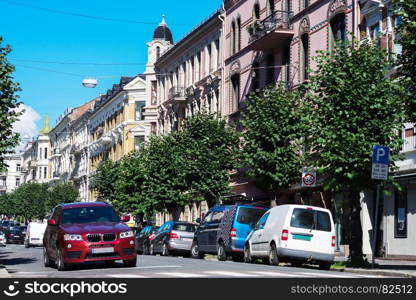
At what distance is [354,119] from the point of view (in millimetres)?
24562

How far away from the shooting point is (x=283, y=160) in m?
33.7

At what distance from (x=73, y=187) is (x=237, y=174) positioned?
5202 centimetres

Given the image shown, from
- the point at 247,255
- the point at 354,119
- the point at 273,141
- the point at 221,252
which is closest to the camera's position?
the point at 354,119

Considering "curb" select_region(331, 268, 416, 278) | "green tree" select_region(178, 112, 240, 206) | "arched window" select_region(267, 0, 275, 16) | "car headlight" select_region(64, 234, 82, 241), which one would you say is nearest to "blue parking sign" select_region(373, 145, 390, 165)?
"curb" select_region(331, 268, 416, 278)

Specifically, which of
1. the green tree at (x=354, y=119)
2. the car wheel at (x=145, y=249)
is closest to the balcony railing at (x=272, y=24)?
the car wheel at (x=145, y=249)

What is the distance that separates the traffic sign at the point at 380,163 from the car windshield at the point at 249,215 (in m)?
7.61

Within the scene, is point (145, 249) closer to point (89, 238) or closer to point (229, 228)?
point (229, 228)

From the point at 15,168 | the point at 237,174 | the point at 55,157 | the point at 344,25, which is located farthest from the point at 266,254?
the point at 15,168

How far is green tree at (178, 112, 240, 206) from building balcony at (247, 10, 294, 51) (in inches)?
176

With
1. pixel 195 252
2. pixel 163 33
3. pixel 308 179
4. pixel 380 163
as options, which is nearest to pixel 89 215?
pixel 380 163

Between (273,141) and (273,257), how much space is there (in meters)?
10.0

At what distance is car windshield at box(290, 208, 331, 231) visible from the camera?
78.2 ft

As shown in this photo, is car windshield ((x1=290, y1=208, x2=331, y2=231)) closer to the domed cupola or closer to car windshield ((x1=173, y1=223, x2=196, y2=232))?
car windshield ((x1=173, y1=223, x2=196, y2=232))

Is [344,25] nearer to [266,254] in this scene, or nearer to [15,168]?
[266,254]
